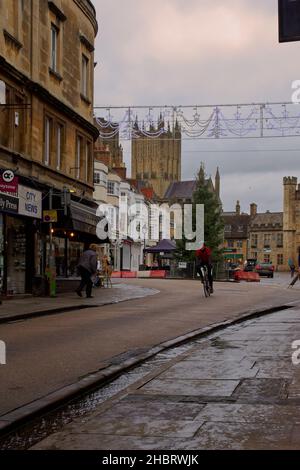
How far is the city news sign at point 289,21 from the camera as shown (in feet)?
26.9

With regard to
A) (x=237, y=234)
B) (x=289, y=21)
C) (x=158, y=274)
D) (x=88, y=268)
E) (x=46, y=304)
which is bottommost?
(x=46, y=304)

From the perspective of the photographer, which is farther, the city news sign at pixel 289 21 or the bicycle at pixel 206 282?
the bicycle at pixel 206 282

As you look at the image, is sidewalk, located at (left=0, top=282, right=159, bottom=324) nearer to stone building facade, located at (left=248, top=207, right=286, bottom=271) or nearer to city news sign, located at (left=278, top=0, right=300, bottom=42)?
city news sign, located at (left=278, top=0, right=300, bottom=42)

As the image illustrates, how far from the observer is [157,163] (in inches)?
5960

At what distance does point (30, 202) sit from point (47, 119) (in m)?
4.03

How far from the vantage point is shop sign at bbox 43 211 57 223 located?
66.7ft

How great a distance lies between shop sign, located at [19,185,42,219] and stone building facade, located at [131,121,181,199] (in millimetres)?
127995

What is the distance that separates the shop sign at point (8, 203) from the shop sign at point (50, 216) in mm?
1406

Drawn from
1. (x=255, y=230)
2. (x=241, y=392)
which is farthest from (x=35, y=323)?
(x=255, y=230)

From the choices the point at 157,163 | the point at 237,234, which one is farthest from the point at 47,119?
the point at 157,163

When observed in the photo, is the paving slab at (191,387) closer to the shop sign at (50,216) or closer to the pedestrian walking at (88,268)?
the shop sign at (50,216)

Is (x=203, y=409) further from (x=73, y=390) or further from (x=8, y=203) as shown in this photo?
(x=8, y=203)

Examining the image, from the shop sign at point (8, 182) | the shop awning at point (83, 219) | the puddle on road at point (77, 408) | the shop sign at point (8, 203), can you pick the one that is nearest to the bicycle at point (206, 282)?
the shop awning at point (83, 219)
